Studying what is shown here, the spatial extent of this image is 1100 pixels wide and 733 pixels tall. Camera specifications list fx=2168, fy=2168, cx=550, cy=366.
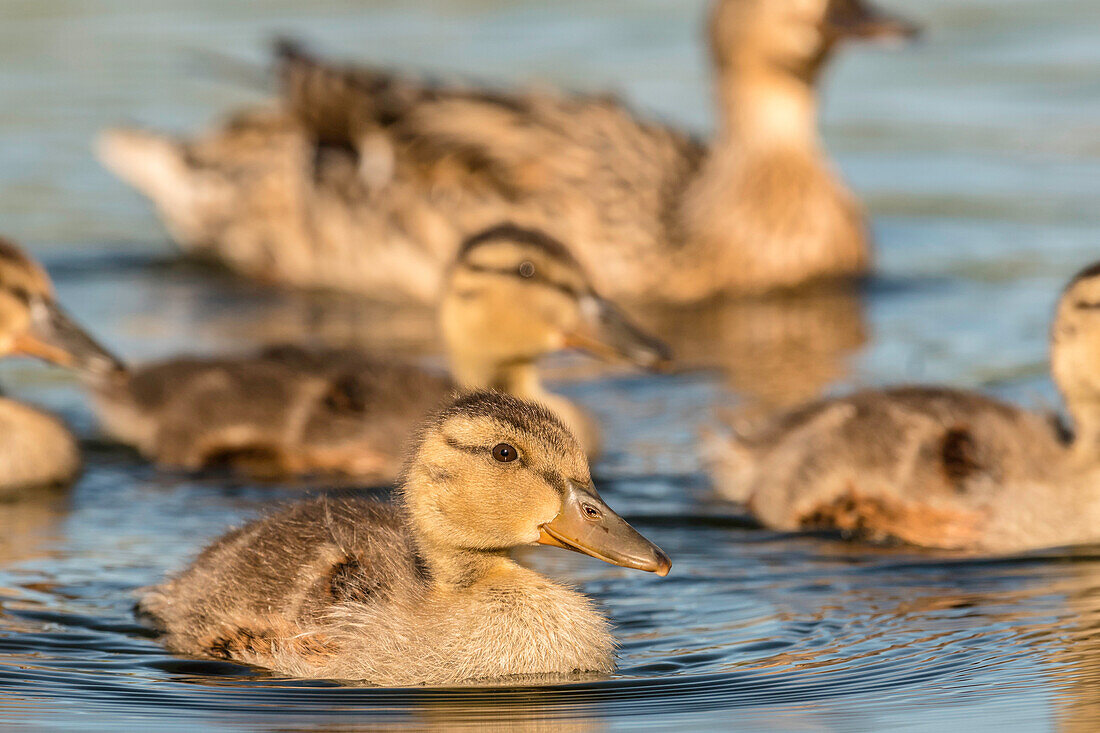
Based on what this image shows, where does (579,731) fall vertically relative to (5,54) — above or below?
below

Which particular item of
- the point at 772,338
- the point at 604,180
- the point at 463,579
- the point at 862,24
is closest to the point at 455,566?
the point at 463,579

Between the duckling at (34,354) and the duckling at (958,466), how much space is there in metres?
2.73

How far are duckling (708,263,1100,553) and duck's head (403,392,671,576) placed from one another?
1968 millimetres

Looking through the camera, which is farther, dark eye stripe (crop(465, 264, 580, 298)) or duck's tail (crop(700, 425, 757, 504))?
dark eye stripe (crop(465, 264, 580, 298))

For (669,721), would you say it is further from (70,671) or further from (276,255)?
(276,255)

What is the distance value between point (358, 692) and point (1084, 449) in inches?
117

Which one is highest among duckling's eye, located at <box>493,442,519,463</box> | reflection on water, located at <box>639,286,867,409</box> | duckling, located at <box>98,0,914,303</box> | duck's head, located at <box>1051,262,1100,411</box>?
duckling, located at <box>98,0,914,303</box>

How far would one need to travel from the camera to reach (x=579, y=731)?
556cm

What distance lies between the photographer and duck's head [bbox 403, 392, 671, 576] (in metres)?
5.91

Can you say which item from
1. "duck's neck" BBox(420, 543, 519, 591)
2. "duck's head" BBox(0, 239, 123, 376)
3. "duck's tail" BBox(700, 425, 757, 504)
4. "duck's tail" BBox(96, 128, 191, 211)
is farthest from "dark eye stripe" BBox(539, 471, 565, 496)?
"duck's tail" BBox(96, 128, 191, 211)

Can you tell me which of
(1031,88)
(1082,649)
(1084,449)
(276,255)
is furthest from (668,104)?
(1082,649)

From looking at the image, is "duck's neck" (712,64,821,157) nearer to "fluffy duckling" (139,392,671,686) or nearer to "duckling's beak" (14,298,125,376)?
"duckling's beak" (14,298,125,376)

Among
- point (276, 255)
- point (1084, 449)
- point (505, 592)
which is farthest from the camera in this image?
point (276, 255)

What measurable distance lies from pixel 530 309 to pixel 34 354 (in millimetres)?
2000
